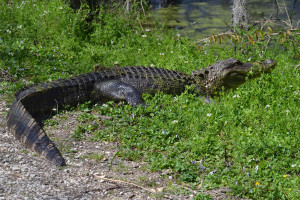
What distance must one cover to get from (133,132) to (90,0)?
6.44 meters

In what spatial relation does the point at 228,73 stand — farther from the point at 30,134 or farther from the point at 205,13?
the point at 205,13

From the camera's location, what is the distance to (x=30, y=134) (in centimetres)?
437

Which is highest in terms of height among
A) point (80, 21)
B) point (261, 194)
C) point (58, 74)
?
point (80, 21)

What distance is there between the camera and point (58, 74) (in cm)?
688

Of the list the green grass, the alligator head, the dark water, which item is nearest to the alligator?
the alligator head

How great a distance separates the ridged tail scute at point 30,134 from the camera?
4.10m

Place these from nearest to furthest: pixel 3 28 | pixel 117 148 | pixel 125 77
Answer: pixel 117 148 → pixel 125 77 → pixel 3 28

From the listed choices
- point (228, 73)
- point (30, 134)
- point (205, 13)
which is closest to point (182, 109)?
point (228, 73)

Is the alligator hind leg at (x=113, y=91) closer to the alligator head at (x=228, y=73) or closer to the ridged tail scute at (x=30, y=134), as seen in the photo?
the alligator head at (x=228, y=73)

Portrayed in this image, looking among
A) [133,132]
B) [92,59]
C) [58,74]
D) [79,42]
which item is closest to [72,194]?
[133,132]

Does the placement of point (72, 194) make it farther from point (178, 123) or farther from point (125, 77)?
point (125, 77)

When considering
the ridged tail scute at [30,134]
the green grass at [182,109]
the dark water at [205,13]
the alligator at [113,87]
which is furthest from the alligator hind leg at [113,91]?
the dark water at [205,13]

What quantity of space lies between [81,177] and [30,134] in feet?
3.14

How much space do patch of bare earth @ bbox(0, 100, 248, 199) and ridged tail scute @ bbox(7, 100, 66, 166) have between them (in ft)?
0.26
